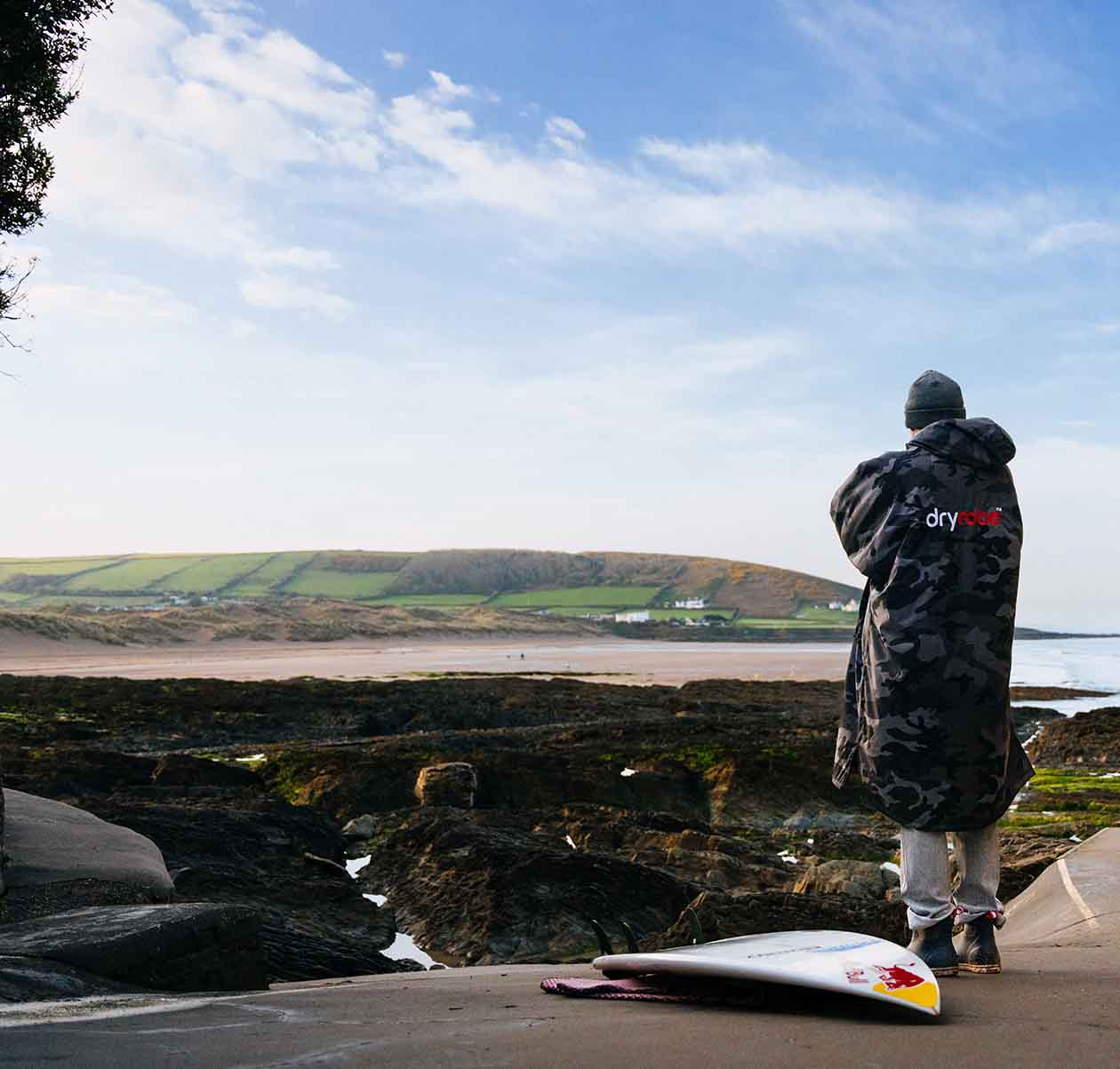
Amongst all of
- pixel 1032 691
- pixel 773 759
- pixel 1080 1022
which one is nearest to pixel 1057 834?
pixel 773 759

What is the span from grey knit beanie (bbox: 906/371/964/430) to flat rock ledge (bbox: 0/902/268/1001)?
11.4ft

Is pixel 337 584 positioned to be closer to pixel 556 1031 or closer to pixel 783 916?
pixel 783 916

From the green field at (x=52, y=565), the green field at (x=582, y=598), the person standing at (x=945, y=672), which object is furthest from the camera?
the green field at (x=52, y=565)

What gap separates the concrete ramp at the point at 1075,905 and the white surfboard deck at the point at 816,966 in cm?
233

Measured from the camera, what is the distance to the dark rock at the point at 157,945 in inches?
152

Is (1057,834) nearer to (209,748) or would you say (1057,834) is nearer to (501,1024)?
(501,1024)

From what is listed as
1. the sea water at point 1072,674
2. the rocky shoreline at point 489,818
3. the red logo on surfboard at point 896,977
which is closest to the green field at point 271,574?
the sea water at point 1072,674

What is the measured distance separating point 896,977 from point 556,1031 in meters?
1.00

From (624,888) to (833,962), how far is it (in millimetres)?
4934

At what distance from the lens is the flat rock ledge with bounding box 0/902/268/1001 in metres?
3.55

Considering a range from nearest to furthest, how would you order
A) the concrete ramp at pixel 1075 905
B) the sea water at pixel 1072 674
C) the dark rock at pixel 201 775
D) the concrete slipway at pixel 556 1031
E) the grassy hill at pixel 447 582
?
the concrete slipway at pixel 556 1031
the concrete ramp at pixel 1075 905
the dark rock at pixel 201 775
the sea water at pixel 1072 674
the grassy hill at pixel 447 582

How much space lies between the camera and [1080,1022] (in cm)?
295

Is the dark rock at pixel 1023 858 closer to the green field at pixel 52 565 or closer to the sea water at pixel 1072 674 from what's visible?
the sea water at pixel 1072 674

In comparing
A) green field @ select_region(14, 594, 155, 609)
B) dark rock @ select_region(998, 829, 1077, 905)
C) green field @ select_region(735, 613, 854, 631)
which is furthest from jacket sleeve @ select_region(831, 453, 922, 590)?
green field @ select_region(14, 594, 155, 609)
